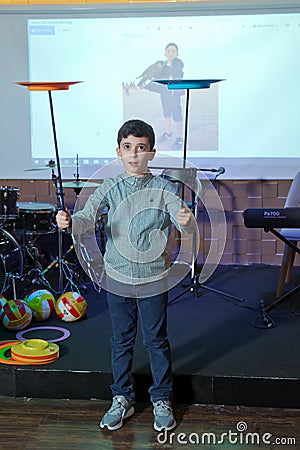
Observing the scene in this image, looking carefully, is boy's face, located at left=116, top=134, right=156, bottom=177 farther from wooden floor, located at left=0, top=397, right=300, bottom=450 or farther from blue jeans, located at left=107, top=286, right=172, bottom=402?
wooden floor, located at left=0, top=397, right=300, bottom=450

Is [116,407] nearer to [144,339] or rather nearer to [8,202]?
[144,339]

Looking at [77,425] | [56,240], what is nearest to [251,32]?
[56,240]

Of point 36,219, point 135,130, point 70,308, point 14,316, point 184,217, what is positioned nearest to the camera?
point 184,217

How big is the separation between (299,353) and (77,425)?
1.11 meters

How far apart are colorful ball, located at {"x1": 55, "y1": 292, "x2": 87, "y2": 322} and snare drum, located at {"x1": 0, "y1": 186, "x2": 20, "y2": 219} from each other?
784 mm

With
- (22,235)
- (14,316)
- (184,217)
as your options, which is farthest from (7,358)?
(22,235)

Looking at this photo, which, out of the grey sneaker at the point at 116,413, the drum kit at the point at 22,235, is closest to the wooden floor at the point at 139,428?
the grey sneaker at the point at 116,413

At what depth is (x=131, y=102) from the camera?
16.2ft

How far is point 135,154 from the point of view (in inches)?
93.9

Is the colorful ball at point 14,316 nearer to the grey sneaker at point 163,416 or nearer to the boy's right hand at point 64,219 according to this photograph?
the grey sneaker at point 163,416

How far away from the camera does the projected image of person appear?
4871 mm

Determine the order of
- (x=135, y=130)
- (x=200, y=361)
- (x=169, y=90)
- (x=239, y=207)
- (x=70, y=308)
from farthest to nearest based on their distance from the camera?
(x=239, y=207) < (x=169, y=90) < (x=70, y=308) < (x=200, y=361) < (x=135, y=130)

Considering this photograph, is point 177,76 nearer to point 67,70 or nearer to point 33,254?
point 67,70

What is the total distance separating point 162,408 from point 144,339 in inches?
11.4
